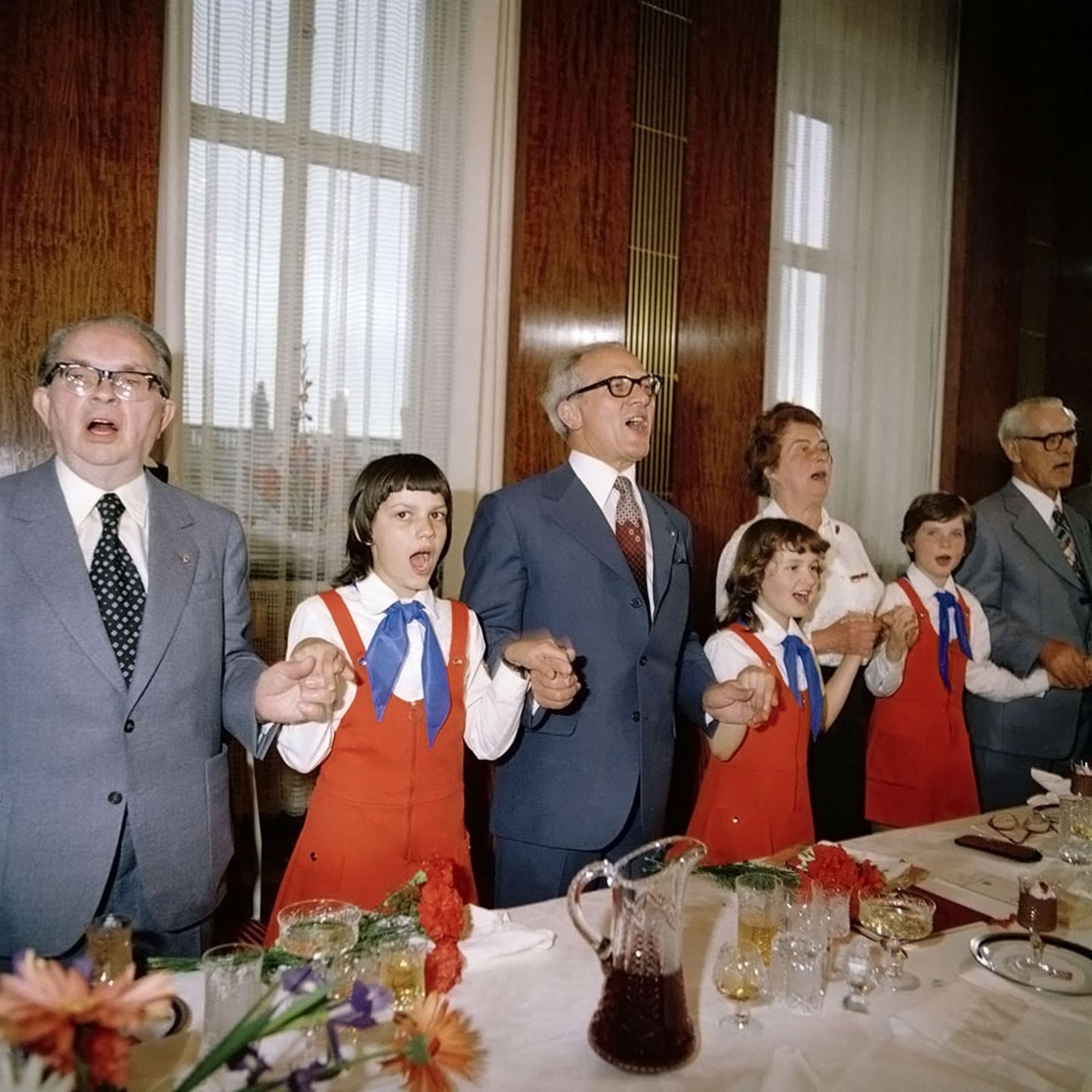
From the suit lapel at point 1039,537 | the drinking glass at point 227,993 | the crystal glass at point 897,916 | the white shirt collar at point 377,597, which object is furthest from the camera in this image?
the suit lapel at point 1039,537

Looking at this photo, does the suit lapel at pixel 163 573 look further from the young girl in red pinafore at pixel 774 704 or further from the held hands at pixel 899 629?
the held hands at pixel 899 629

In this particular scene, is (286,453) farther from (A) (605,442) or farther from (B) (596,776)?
(B) (596,776)

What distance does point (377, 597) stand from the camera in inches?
88.8

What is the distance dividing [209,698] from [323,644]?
0.35 meters

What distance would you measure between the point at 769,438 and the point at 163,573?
2.17 meters

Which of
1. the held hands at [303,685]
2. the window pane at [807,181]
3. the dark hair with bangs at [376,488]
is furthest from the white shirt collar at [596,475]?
the window pane at [807,181]

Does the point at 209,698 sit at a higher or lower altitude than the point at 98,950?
higher

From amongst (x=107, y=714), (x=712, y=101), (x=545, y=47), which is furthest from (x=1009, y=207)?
(x=107, y=714)

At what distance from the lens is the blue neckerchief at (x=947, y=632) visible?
3.27m

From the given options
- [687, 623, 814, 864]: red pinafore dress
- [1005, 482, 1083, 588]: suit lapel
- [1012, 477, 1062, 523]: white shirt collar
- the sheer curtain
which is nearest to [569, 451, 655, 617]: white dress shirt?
[687, 623, 814, 864]: red pinafore dress

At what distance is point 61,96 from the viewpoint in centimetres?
300

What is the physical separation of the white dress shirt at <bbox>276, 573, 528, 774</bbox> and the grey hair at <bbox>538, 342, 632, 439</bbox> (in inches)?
28.7

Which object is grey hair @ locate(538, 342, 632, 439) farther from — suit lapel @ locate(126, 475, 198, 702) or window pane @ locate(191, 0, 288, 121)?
window pane @ locate(191, 0, 288, 121)

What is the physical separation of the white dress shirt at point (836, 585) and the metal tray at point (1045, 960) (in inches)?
59.3
